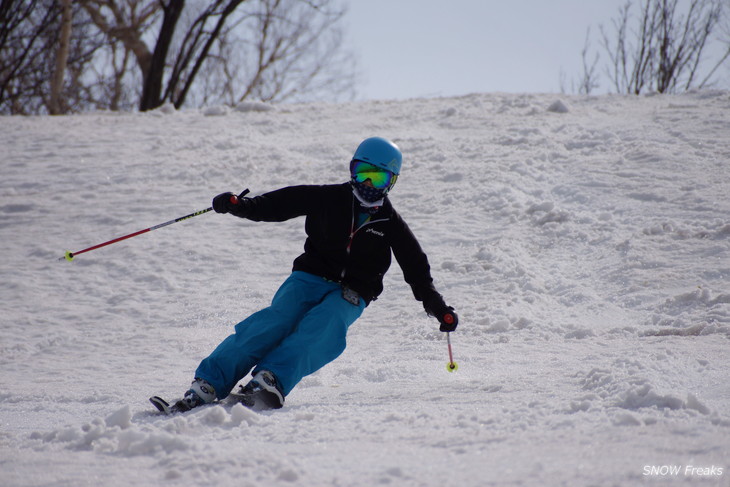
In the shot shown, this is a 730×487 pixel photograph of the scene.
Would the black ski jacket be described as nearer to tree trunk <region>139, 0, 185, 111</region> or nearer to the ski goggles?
the ski goggles

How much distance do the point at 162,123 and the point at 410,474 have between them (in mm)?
9896

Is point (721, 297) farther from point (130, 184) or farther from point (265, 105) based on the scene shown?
point (265, 105)

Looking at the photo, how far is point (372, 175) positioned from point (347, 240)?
15.2 inches

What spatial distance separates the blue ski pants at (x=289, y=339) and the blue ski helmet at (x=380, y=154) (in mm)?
717

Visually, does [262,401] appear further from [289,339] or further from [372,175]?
[372,175]

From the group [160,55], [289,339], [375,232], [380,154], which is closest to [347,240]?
[375,232]

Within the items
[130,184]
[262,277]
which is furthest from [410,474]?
[130,184]

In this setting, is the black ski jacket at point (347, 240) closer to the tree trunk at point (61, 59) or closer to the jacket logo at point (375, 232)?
the jacket logo at point (375, 232)

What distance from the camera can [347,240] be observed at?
Answer: 379 cm

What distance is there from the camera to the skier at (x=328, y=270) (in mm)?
3459

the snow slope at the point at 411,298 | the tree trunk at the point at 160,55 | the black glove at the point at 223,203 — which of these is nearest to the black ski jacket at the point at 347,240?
the black glove at the point at 223,203

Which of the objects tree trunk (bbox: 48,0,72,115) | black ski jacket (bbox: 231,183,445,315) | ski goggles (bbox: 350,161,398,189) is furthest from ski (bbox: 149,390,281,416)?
tree trunk (bbox: 48,0,72,115)

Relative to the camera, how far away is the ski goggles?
12.6 feet

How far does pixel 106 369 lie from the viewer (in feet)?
15.5
